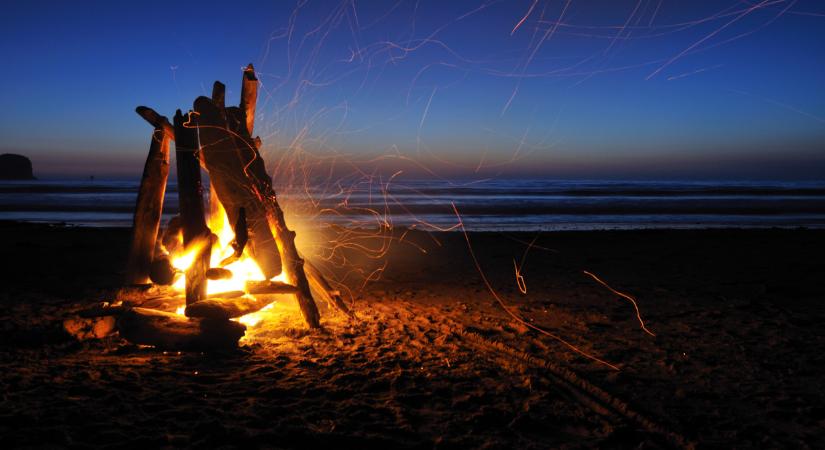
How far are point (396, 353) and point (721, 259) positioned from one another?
8.22 m

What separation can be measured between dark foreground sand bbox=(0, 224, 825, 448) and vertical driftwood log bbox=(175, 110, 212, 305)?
0.81m

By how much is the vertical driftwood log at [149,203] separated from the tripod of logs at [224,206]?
1cm

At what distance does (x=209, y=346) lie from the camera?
4855 mm

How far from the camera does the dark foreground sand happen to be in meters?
3.39

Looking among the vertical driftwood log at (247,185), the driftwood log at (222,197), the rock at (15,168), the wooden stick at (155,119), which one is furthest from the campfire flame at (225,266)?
the rock at (15,168)

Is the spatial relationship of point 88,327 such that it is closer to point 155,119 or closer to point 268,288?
point 268,288

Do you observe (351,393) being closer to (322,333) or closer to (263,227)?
(322,333)

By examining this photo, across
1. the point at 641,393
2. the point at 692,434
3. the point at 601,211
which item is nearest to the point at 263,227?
the point at 641,393

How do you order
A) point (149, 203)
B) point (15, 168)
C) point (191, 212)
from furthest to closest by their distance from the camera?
point (15, 168) → point (149, 203) → point (191, 212)

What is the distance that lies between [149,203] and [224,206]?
2.79ft

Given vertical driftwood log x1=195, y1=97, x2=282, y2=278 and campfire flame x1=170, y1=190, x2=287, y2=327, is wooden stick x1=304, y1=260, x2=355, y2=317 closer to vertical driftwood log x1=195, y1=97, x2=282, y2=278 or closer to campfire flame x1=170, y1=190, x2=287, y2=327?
campfire flame x1=170, y1=190, x2=287, y2=327

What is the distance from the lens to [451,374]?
4.47 meters

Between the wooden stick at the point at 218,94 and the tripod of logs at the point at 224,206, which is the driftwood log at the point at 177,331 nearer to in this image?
the tripod of logs at the point at 224,206

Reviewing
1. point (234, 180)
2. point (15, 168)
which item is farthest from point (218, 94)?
point (15, 168)
